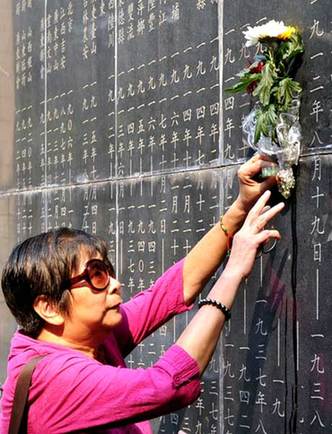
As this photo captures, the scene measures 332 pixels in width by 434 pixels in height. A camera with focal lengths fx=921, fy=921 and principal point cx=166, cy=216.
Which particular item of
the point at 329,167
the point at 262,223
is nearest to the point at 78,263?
the point at 262,223

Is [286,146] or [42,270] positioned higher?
[286,146]

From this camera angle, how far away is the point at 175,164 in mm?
4508

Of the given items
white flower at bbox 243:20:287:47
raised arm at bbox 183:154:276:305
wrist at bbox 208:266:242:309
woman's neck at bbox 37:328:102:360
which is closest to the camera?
wrist at bbox 208:266:242:309

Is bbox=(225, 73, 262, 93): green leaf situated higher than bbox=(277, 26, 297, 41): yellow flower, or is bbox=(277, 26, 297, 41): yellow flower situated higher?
bbox=(277, 26, 297, 41): yellow flower

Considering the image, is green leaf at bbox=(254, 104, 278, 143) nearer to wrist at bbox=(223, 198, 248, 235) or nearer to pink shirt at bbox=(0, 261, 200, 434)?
wrist at bbox=(223, 198, 248, 235)

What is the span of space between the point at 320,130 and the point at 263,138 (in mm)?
228

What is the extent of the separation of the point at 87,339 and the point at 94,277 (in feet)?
0.63

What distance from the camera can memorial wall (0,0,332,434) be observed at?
3.47 metres

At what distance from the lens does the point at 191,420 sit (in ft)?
14.1

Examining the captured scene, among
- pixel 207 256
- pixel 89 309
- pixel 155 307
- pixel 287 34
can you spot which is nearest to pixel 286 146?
pixel 287 34

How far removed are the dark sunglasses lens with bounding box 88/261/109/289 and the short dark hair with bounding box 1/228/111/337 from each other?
0.04 metres

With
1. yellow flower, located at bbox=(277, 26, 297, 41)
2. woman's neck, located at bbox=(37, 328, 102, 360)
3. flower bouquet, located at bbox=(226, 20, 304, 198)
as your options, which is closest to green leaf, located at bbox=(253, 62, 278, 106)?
flower bouquet, located at bbox=(226, 20, 304, 198)

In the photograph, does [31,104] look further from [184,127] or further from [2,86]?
[184,127]

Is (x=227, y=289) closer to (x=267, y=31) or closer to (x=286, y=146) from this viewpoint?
(x=286, y=146)
